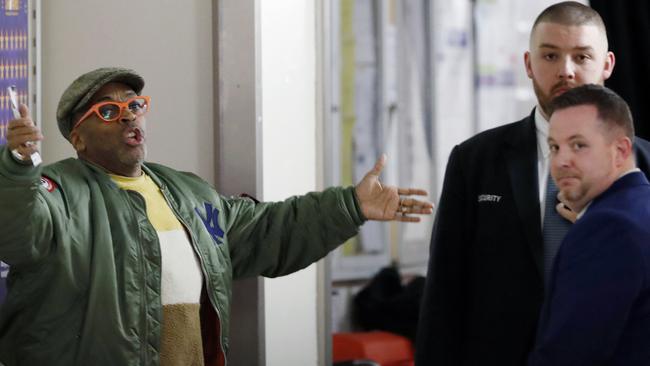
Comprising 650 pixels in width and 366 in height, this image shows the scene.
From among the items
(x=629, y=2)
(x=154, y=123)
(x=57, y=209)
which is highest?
(x=629, y=2)

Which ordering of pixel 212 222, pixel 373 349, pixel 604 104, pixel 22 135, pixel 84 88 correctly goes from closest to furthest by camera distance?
1. pixel 604 104
2. pixel 22 135
3. pixel 84 88
4. pixel 212 222
5. pixel 373 349

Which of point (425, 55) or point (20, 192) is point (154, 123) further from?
Answer: point (425, 55)

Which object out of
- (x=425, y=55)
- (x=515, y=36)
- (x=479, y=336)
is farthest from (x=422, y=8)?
(x=479, y=336)

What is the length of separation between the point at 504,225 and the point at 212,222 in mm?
910

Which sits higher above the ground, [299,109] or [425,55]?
[425,55]

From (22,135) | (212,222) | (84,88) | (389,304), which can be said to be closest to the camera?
(22,135)

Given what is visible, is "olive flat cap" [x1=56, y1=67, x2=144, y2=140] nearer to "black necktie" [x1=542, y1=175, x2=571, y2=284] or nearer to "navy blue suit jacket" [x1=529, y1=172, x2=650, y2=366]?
"black necktie" [x1=542, y1=175, x2=571, y2=284]

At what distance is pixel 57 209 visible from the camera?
2.46 meters

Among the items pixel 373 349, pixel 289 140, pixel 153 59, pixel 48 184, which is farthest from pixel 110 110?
pixel 373 349

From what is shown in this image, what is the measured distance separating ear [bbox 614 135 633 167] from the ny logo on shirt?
1.26 meters

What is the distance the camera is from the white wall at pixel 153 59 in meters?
3.14

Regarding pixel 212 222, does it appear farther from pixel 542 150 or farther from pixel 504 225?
pixel 542 150

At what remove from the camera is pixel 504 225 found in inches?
97.7

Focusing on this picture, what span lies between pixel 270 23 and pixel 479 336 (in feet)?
4.80
